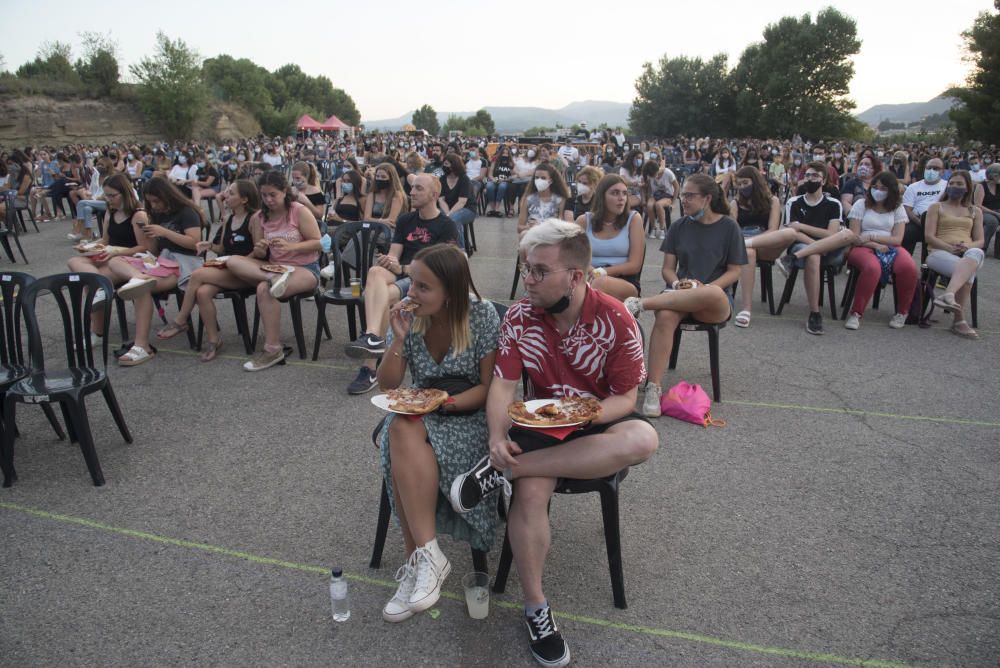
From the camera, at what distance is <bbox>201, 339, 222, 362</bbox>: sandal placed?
5.57m

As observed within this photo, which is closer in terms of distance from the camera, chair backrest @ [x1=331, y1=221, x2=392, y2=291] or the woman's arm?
the woman's arm

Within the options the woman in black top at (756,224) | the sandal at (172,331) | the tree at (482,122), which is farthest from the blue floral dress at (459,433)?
the tree at (482,122)

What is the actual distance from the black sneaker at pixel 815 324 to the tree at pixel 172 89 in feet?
175

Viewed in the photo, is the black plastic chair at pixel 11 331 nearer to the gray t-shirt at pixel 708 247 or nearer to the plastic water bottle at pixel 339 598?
the plastic water bottle at pixel 339 598

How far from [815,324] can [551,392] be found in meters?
4.72

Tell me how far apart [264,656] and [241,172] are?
13033 mm

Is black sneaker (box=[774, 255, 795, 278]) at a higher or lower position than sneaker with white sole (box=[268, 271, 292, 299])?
lower

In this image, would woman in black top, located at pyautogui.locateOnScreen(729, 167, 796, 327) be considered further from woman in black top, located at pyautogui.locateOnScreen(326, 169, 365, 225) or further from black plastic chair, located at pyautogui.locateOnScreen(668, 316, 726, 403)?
woman in black top, located at pyautogui.locateOnScreen(326, 169, 365, 225)

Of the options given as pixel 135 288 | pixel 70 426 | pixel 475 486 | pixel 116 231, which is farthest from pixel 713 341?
pixel 116 231

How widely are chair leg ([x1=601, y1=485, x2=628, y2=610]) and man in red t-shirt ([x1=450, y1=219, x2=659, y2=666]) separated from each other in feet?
0.33

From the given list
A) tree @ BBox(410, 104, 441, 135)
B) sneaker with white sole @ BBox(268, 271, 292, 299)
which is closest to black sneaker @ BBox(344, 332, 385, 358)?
sneaker with white sole @ BBox(268, 271, 292, 299)

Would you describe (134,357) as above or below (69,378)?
below

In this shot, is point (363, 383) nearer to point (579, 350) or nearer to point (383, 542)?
point (383, 542)

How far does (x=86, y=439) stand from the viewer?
353 cm
